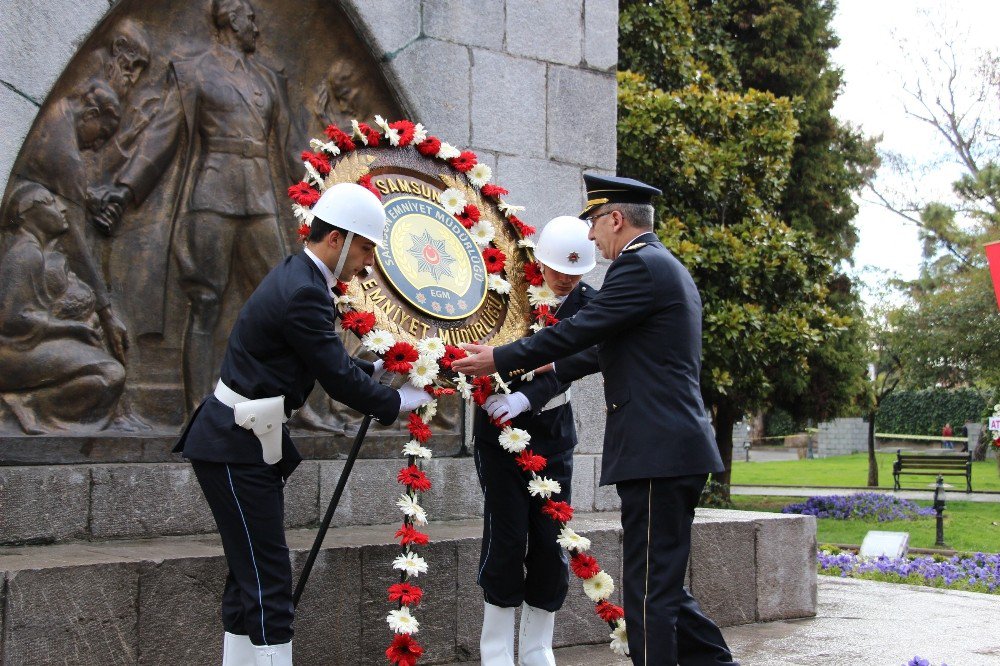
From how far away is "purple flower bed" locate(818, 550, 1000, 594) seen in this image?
9125 mm

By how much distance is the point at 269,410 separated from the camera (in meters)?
3.90

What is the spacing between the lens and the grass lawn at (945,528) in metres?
14.5

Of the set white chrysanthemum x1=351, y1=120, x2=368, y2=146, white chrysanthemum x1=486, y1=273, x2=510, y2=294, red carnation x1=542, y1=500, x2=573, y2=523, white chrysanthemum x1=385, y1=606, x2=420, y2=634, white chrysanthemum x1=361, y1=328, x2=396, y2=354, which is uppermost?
white chrysanthemum x1=351, y1=120, x2=368, y2=146

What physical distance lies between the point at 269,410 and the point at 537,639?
5.76 feet

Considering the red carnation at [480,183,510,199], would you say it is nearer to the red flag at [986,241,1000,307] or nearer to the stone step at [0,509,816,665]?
the stone step at [0,509,816,665]

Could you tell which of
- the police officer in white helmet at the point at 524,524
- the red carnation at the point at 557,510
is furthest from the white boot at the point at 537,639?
the red carnation at the point at 557,510

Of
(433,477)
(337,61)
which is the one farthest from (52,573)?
(337,61)

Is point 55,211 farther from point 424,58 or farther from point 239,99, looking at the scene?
point 424,58

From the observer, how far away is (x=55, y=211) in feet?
17.7

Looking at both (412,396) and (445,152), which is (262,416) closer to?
(412,396)

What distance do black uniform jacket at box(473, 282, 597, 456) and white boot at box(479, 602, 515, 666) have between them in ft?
2.39

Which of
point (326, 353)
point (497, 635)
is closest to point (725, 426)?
point (497, 635)

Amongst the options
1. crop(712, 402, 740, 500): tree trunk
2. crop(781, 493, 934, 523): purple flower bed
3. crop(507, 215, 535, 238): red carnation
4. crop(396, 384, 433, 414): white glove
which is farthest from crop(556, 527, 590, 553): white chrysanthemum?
crop(781, 493, 934, 523): purple flower bed

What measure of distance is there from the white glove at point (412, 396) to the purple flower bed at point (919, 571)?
20.6 feet
